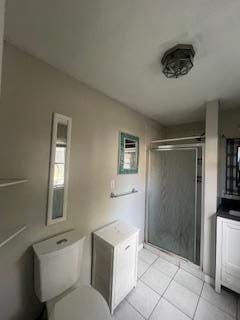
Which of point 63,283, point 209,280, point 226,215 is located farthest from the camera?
point 209,280

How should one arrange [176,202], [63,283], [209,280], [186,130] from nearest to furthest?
[63,283]
[209,280]
[176,202]
[186,130]

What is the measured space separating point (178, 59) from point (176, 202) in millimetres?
2071

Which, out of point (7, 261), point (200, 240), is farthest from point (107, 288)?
point (200, 240)

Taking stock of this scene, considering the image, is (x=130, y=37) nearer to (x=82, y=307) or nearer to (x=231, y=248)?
(x=82, y=307)

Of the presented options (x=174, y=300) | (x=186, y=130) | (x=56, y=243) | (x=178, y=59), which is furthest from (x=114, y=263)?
(x=186, y=130)

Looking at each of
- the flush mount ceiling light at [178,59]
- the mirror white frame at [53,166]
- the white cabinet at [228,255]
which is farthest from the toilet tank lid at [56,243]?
the flush mount ceiling light at [178,59]

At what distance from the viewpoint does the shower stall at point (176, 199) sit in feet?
7.30

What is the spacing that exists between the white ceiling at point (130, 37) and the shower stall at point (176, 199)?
1051 millimetres

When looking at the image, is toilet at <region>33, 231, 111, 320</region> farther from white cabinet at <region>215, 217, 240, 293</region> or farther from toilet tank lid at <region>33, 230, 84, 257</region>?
white cabinet at <region>215, 217, 240, 293</region>

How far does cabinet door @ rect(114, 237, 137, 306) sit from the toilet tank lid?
1.48 feet

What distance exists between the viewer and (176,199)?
8.39ft

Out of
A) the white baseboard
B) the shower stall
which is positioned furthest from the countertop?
the white baseboard

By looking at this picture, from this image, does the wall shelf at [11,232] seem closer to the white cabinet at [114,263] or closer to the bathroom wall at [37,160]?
the bathroom wall at [37,160]

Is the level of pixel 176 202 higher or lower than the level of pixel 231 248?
higher
